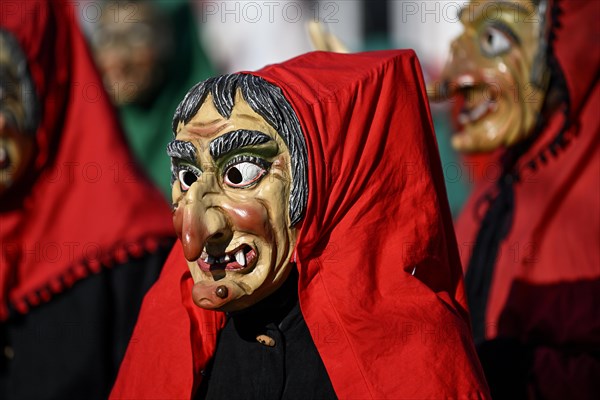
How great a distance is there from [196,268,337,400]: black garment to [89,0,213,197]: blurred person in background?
355 cm

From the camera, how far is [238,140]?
193 cm

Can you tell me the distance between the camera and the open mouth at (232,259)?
6.36ft

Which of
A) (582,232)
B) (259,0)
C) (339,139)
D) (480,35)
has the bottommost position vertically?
(259,0)

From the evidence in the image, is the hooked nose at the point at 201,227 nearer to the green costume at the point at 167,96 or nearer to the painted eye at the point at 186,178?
the painted eye at the point at 186,178

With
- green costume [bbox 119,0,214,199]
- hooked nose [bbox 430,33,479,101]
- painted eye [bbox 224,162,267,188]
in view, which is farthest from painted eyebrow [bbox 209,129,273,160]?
green costume [bbox 119,0,214,199]

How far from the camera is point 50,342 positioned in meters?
3.19

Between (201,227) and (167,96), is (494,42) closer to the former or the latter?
(201,227)

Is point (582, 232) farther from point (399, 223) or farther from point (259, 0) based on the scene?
point (259, 0)

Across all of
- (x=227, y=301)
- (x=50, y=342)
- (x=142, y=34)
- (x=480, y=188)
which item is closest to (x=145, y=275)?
(x=50, y=342)

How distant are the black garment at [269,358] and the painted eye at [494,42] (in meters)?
1.47

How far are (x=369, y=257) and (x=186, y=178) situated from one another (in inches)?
15.2

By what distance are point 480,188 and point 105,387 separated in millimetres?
1396

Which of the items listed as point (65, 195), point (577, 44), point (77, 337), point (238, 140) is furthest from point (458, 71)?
point (238, 140)

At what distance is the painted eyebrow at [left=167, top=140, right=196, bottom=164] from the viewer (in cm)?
197
